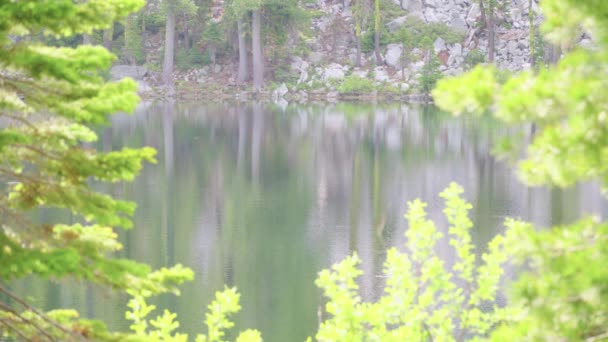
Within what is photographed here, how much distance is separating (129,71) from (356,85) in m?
15.3

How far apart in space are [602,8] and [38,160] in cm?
274

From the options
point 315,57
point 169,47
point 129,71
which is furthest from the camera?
point 315,57

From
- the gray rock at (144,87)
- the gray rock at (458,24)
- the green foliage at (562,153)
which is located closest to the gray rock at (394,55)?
the gray rock at (458,24)

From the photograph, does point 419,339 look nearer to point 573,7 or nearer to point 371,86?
point 573,7

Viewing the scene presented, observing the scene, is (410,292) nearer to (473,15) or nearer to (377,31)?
(377,31)

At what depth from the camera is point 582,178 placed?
3.09m

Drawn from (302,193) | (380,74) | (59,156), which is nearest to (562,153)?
(59,156)

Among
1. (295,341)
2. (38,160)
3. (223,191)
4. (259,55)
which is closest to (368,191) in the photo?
(223,191)

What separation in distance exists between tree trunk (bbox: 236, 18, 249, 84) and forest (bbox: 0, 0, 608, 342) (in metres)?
0.19

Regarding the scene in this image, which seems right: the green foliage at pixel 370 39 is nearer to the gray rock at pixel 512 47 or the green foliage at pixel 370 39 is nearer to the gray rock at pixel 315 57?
the gray rock at pixel 315 57

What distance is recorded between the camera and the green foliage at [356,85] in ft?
210

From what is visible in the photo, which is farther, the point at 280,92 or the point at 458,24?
the point at 458,24

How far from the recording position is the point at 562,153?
2959 mm

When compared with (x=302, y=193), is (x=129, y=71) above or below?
above
